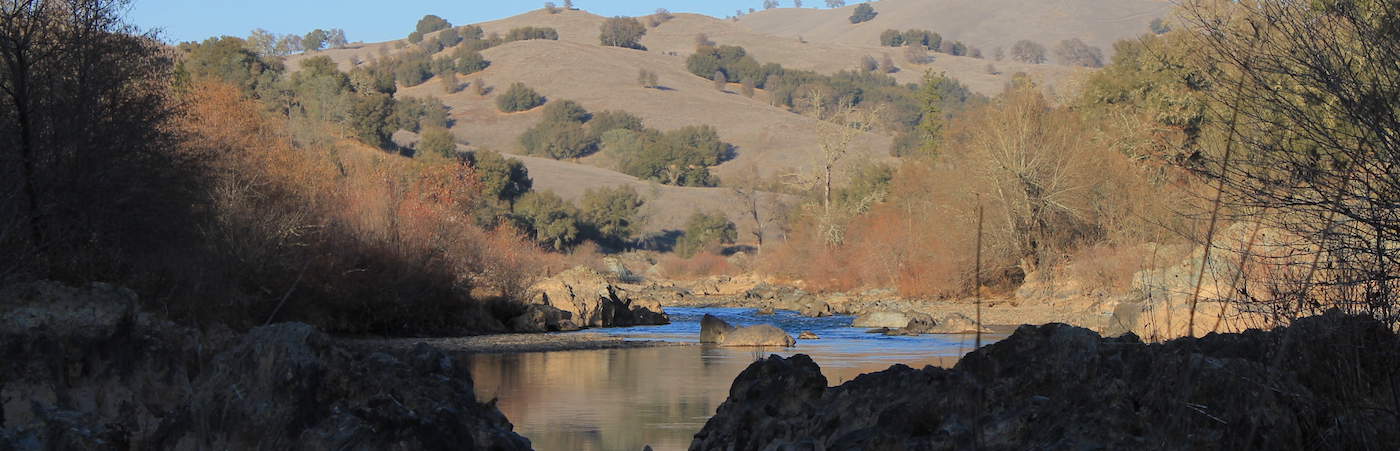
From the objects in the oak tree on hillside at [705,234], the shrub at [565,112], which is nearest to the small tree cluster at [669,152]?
the shrub at [565,112]

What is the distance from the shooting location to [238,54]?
67938mm

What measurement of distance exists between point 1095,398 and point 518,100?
14723cm

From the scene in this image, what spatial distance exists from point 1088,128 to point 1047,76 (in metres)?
121

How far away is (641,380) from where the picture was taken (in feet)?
72.7

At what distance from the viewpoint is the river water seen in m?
15.7

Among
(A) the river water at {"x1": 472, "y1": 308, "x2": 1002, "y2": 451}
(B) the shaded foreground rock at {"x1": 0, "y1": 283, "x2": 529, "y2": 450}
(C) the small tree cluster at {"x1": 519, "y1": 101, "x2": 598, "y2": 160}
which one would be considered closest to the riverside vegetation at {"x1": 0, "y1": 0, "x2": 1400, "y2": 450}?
(B) the shaded foreground rock at {"x1": 0, "y1": 283, "x2": 529, "y2": 450}

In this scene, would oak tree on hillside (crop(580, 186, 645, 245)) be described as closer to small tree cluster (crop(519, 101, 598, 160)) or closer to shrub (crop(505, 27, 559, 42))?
small tree cluster (crop(519, 101, 598, 160))

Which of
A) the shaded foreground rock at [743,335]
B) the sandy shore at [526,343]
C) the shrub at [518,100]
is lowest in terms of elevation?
the sandy shore at [526,343]

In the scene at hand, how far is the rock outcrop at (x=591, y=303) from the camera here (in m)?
39.6

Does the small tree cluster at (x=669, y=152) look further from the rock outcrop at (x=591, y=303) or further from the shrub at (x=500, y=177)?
the rock outcrop at (x=591, y=303)

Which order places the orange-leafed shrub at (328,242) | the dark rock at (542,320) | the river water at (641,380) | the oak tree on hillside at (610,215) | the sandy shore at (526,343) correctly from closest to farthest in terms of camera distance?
the river water at (641,380) → the orange-leafed shrub at (328,242) → the sandy shore at (526,343) → the dark rock at (542,320) → the oak tree on hillside at (610,215)

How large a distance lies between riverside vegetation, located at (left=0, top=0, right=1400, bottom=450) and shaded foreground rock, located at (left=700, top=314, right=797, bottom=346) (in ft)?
17.3

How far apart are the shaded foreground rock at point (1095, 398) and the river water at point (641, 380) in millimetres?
2375

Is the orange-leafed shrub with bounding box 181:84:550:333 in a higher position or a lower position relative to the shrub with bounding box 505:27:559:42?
lower
